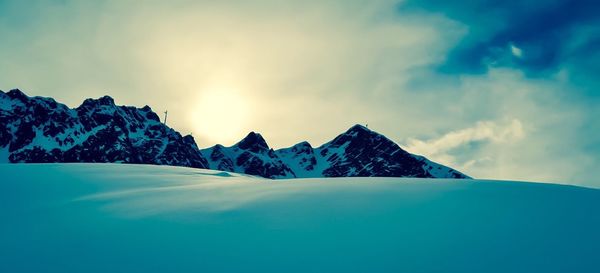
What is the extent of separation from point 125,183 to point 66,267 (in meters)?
2.84

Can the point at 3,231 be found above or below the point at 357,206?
below

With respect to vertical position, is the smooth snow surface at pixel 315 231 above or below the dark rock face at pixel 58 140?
below

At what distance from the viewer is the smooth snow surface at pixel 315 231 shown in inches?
97.4

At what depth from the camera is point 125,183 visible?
524 centimetres

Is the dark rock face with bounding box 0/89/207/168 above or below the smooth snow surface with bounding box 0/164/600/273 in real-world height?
above

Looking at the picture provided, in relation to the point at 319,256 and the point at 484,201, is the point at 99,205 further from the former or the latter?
the point at 484,201

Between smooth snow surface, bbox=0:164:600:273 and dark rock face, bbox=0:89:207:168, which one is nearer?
smooth snow surface, bbox=0:164:600:273

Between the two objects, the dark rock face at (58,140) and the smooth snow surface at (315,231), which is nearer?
the smooth snow surface at (315,231)

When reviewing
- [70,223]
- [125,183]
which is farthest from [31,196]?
[70,223]

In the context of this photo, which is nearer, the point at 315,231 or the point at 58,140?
the point at 315,231

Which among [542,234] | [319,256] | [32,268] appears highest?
[542,234]

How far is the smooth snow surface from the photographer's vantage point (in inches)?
97.4

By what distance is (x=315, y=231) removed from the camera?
2.93 metres

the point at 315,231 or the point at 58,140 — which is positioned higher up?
the point at 58,140
